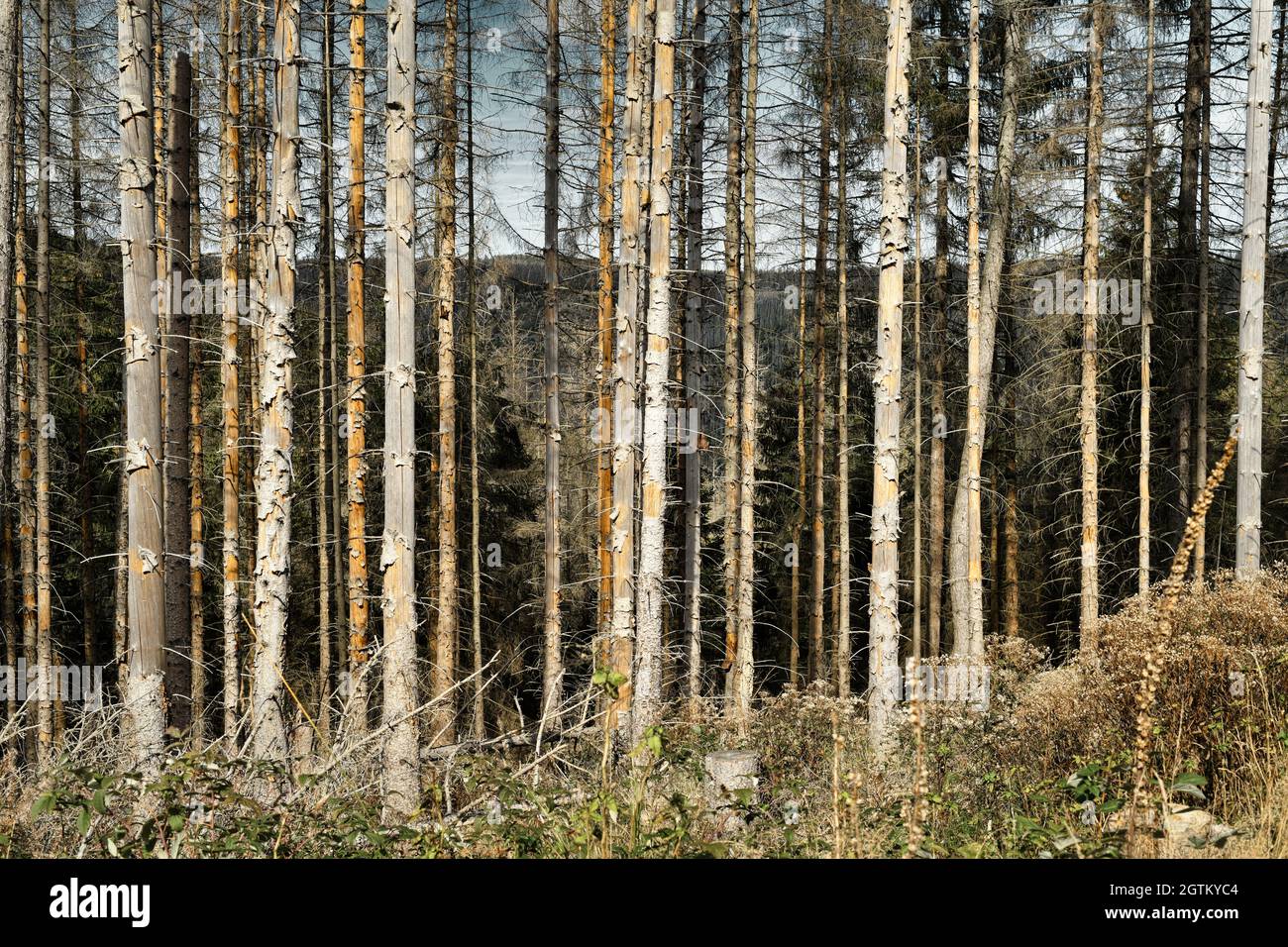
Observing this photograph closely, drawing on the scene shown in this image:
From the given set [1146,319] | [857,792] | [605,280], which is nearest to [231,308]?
[605,280]

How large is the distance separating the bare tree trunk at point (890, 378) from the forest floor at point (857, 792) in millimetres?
847

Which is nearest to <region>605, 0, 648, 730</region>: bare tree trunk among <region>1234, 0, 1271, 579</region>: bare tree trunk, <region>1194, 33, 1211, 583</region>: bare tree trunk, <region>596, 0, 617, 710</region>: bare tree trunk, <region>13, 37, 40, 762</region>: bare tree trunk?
<region>596, 0, 617, 710</region>: bare tree trunk

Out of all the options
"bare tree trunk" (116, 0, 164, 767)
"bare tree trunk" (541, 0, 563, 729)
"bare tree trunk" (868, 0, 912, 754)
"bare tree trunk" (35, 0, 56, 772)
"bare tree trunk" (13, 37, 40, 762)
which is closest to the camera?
"bare tree trunk" (116, 0, 164, 767)

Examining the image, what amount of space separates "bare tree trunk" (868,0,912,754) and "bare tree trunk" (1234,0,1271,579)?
512 cm

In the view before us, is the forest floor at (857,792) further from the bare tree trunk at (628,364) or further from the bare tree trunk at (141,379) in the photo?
the bare tree trunk at (628,364)

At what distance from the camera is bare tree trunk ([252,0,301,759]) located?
6.97m

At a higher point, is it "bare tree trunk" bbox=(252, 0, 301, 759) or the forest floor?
"bare tree trunk" bbox=(252, 0, 301, 759)

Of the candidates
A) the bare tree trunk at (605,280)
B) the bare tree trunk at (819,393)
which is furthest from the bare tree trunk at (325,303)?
the bare tree trunk at (819,393)

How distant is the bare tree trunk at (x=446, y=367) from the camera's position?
13.1 meters

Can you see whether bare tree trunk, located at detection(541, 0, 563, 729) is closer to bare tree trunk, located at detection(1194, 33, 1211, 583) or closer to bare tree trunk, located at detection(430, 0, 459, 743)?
bare tree trunk, located at detection(430, 0, 459, 743)

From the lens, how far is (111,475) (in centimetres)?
1825

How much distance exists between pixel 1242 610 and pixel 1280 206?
13134mm

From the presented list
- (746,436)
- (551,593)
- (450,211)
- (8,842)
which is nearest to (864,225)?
(746,436)

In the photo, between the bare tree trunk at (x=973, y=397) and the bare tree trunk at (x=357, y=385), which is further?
the bare tree trunk at (x=973, y=397)
